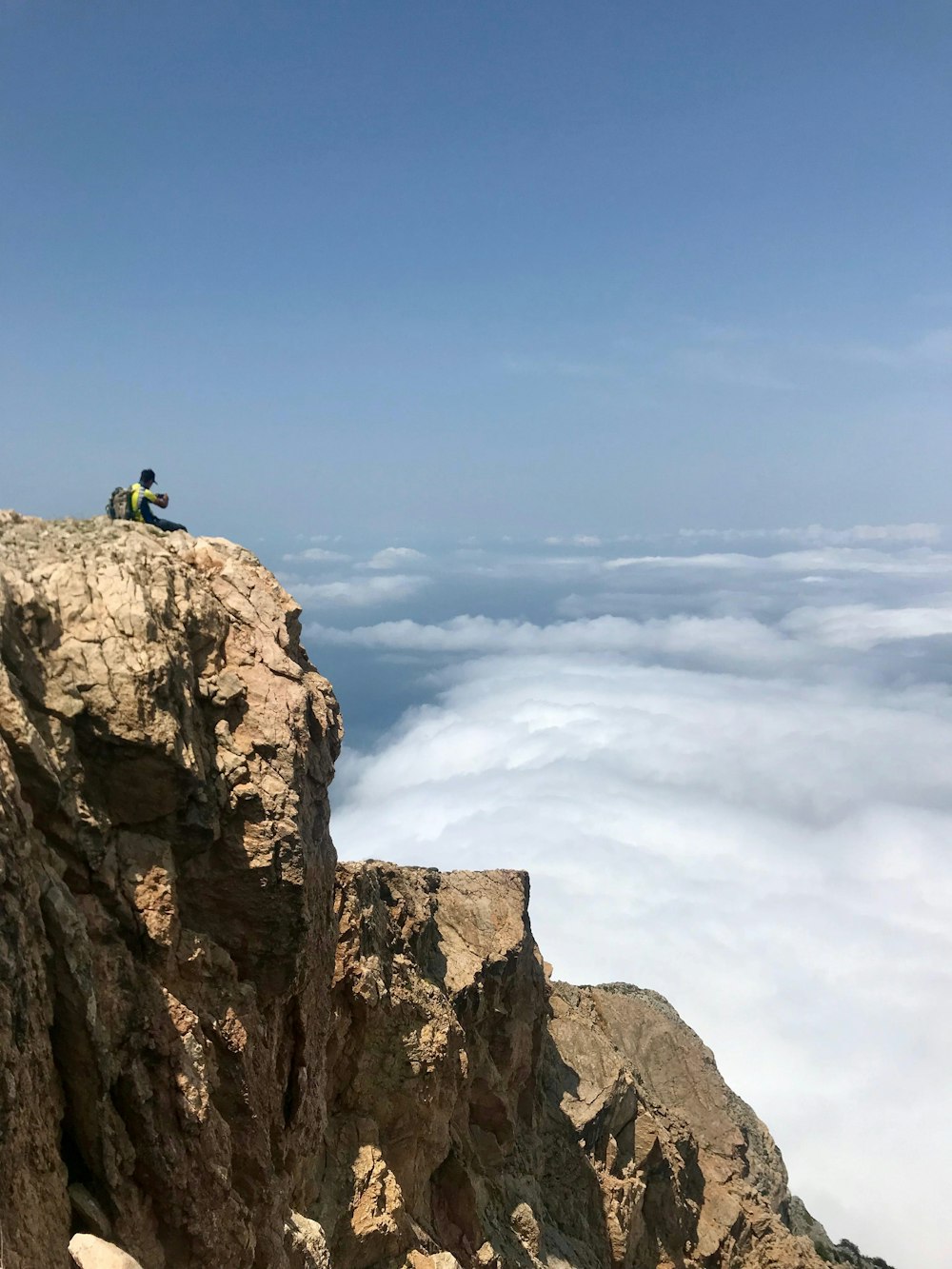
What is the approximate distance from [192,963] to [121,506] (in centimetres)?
792

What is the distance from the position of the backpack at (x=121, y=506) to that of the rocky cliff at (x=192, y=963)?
1.03 m

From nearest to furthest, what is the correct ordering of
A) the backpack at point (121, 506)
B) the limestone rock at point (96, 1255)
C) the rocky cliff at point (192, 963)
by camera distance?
the limestone rock at point (96, 1255) → the rocky cliff at point (192, 963) → the backpack at point (121, 506)

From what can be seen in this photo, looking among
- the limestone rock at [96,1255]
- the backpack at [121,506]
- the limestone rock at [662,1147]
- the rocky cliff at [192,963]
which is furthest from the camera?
the limestone rock at [662,1147]

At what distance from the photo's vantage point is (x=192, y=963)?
14.4 meters

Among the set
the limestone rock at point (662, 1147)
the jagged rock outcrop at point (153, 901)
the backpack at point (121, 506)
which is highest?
the backpack at point (121, 506)

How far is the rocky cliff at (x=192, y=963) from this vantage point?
11.7m

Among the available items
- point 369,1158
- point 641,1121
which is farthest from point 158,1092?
point 641,1121

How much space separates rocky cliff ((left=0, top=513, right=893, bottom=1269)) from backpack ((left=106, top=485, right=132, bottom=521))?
1.03 meters

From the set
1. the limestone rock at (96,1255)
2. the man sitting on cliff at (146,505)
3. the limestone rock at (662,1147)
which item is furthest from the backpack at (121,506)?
the limestone rock at (662,1147)

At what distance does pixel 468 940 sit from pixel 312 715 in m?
15.5

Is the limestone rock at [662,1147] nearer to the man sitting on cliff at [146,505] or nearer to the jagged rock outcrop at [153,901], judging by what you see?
the jagged rock outcrop at [153,901]

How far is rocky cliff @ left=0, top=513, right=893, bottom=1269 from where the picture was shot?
1168cm

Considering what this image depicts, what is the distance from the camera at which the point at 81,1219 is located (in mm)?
11477

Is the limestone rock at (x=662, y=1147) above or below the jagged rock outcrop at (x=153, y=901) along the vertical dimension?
below
